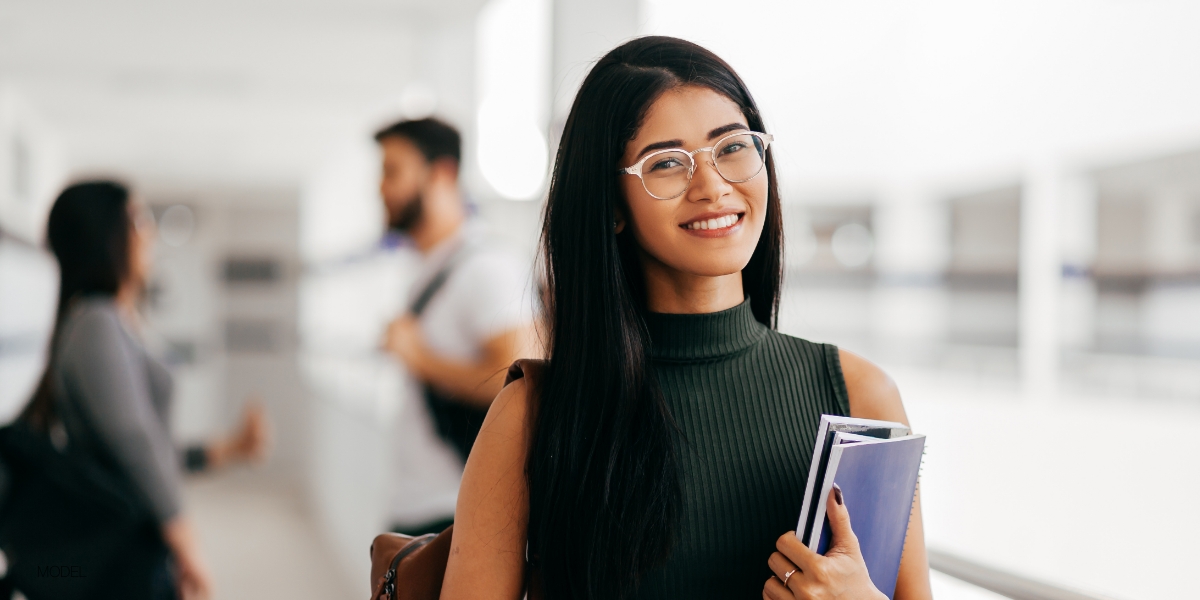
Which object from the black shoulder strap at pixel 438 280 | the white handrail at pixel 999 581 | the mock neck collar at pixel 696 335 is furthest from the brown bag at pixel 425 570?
the black shoulder strap at pixel 438 280

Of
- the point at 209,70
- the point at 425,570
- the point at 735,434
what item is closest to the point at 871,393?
the point at 735,434

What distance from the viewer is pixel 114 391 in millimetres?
2205

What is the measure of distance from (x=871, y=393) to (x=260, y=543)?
7101mm

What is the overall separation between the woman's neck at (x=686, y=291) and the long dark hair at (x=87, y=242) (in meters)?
1.77

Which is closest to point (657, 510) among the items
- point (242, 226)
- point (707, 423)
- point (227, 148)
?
point (707, 423)

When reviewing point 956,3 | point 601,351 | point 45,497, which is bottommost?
point 45,497

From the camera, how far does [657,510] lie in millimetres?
1053

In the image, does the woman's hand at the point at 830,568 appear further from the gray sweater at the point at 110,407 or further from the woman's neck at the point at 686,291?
the gray sweater at the point at 110,407

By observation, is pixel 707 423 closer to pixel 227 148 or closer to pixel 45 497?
pixel 45 497

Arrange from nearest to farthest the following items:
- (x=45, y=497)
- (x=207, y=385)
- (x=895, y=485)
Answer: (x=895, y=485) < (x=45, y=497) < (x=207, y=385)

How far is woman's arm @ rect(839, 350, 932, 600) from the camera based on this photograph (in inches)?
45.3

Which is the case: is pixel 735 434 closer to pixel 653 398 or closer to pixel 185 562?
pixel 653 398

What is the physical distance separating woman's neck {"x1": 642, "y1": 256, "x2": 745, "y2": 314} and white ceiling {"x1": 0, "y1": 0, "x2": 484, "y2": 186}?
3.98m

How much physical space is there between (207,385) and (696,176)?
12737 millimetres
